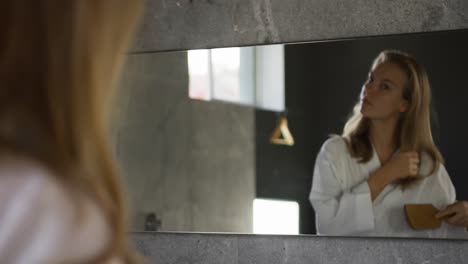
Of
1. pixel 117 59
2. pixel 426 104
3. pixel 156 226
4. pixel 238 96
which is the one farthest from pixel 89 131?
pixel 156 226

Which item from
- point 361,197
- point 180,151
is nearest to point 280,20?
point 180,151

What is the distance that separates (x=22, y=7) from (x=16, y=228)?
0.12 m

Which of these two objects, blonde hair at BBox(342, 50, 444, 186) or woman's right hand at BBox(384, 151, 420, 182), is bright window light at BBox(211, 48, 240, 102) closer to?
blonde hair at BBox(342, 50, 444, 186)

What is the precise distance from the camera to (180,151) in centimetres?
337

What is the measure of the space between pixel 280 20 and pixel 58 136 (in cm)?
288

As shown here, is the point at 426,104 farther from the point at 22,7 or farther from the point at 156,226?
the point at 22,7

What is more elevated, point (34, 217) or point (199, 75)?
point (199, 75)

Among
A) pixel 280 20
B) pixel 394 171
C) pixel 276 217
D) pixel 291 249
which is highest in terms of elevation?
pixel 280 20

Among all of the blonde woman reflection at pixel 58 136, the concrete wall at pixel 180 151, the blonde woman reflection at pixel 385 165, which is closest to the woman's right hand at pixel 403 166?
the blonde woman reflection at pixel 385 165

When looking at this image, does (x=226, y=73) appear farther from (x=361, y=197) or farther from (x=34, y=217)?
(x=34, y=217)

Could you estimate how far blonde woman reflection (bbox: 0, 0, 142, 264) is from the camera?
0.40 m

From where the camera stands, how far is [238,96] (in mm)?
3223

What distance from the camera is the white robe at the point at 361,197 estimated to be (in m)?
2.90

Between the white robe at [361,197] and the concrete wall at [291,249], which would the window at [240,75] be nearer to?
the white robe at [361,197]
